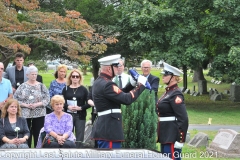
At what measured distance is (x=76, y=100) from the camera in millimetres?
9742

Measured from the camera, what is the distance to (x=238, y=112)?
22.1 metres

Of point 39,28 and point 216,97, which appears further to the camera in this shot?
point 216,97

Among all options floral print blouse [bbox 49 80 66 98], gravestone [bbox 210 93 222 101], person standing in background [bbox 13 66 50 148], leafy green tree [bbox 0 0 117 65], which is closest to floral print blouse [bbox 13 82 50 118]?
person standing in background [bbox 13 66 50 148]

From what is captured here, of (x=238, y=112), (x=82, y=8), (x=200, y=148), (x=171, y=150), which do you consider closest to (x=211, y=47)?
(x=238, y=112)

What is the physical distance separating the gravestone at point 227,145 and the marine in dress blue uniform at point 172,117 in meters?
3.42

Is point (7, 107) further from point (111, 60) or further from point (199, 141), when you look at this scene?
point (199, 141)

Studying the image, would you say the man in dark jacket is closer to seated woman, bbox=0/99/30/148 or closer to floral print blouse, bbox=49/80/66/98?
seated woman, bbox=0/99/30/148

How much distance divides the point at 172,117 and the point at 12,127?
3014mm

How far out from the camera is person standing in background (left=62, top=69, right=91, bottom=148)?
973 centimetres

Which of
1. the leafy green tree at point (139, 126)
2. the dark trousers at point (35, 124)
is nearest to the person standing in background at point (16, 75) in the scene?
the dark trousers at point (35, 124)

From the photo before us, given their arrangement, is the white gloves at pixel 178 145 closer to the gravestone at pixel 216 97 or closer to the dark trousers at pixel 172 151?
the dark trousers at pixel 172 151

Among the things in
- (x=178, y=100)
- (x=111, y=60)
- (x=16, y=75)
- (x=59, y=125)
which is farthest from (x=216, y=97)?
(x=111, y=60)

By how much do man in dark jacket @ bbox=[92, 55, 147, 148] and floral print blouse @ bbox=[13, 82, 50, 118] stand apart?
10.1 ft

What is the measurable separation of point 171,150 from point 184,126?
43cm
